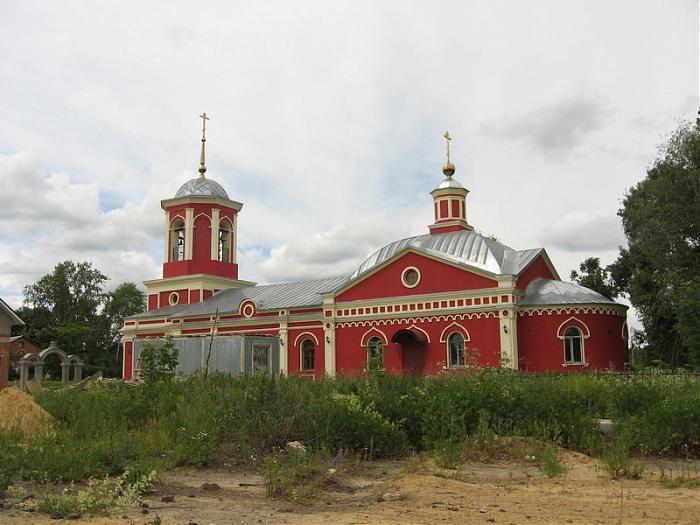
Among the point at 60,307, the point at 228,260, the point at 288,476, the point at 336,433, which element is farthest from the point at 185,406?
the point at 60,307

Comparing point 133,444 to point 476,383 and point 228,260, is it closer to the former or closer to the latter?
point 476,383

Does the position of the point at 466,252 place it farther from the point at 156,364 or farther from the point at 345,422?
the point at 345,422

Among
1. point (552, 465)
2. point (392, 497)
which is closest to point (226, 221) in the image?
point (552, 465)

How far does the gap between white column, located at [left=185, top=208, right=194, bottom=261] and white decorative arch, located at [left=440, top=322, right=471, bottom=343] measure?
1593 cm

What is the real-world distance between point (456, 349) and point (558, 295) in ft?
13.7

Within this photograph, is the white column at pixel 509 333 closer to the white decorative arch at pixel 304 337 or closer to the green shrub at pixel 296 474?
the white decorative arch at pixel 304 337

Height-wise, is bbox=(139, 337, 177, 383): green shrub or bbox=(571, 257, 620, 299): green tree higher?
bbox=(571, 257, 620, 299): green tree

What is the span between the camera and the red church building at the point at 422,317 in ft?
78.8

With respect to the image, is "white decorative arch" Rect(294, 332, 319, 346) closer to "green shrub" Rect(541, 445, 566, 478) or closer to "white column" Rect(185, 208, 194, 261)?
"white column" Rect(185, 208, 194, 261)

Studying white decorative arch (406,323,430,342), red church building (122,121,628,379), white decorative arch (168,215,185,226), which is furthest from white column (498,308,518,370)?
white decorative arch (168,215,185,226)

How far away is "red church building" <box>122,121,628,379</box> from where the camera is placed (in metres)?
24.0

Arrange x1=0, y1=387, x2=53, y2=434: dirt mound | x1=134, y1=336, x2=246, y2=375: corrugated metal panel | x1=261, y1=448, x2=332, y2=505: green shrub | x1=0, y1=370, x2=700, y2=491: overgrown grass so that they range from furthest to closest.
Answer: x1=134, y1=336, x2=246, y2=375: corrugated metal panel < x1=0, y1=387, x2=53, y2=434: dirt mound < x1=0, y1=370, x2=700, y2=491: overgrown grass < x1=261, y1=448, x2=332, y2=505: green shrub

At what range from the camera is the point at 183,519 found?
5887mm

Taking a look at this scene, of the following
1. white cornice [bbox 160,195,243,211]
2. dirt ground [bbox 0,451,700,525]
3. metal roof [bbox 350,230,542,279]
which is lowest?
dirt ground [bbox 0,451,700,525]
